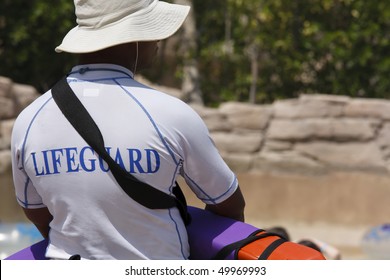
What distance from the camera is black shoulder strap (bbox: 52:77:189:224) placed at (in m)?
2.00

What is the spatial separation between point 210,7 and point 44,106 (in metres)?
10.2

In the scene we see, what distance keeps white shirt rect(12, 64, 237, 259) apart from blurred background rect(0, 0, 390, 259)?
603 cm

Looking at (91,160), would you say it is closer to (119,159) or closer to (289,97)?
(119,159)

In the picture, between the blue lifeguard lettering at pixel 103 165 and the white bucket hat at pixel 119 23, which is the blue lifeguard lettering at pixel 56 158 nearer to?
the blue lifeguard lettering at pixel 103 165

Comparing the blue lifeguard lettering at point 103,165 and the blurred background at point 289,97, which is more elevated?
the blue lifeguard lettering at point 103,165

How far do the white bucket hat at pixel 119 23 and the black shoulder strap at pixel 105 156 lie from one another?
13 centimetres

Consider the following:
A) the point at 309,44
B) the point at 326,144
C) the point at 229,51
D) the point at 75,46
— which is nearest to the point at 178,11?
the point at 75,46

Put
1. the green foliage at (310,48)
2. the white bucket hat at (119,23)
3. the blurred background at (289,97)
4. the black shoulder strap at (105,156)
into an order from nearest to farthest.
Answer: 1. the black shoulder strap at (105,156)
2. the white bucket hat at (119,23)
3. the blurred background at (289,97)
4. the green foliage at (310,48)

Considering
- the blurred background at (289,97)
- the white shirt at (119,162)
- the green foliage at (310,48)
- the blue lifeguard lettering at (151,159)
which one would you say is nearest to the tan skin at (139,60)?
the white shirt at (119,162)

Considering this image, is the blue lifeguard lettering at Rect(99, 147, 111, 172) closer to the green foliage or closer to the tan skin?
the tan skin

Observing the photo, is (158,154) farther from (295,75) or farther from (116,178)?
(295,75)

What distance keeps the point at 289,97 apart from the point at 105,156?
9315 mm

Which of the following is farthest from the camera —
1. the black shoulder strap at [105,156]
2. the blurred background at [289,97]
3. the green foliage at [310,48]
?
the green foliage at [310,48]

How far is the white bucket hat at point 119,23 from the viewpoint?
2104 mm
